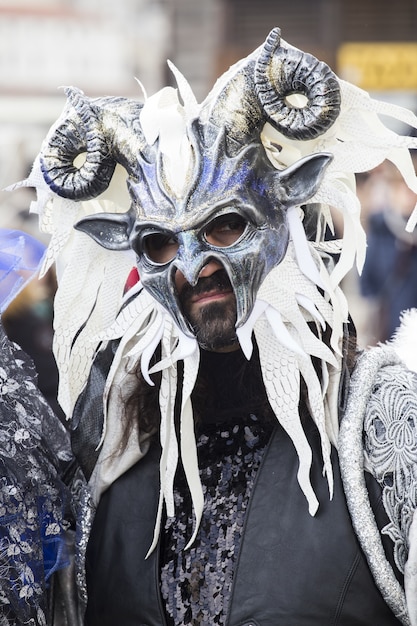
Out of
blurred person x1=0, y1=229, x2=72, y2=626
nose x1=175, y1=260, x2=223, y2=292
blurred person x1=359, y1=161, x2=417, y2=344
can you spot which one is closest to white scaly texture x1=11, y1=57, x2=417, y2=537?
nose x1=175, y1=260, x2=223, y2=292

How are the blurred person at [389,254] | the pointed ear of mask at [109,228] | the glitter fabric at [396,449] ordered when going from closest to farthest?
the glitter fabric at [396,449], the pointed ear of mask at [109,228], the blurred person at [389,254]

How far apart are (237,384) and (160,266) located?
14.9 inches

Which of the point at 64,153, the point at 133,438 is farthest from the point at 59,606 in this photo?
the point at 64,153

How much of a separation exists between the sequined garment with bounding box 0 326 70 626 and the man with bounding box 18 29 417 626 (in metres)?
0.09

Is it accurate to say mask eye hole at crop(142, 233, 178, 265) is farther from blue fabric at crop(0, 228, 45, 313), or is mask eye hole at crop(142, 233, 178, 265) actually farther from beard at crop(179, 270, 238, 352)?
blue fabric at crop(0, 228, 45, 313)

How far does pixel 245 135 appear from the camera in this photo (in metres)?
2.50

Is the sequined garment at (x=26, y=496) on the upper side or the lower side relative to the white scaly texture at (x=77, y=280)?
lower

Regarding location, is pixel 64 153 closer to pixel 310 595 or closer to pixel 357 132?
pixel 357 132

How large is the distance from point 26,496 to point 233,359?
22.8 inches

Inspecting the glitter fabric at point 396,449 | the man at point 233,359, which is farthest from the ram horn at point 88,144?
A: the glitter fabric at point 396,449

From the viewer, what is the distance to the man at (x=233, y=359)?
7.95 feet

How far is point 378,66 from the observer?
10742 mm

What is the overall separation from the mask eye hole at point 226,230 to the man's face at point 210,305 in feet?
0.19

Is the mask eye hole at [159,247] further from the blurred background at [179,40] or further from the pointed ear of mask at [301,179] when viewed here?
the blurred background at [179,40]
